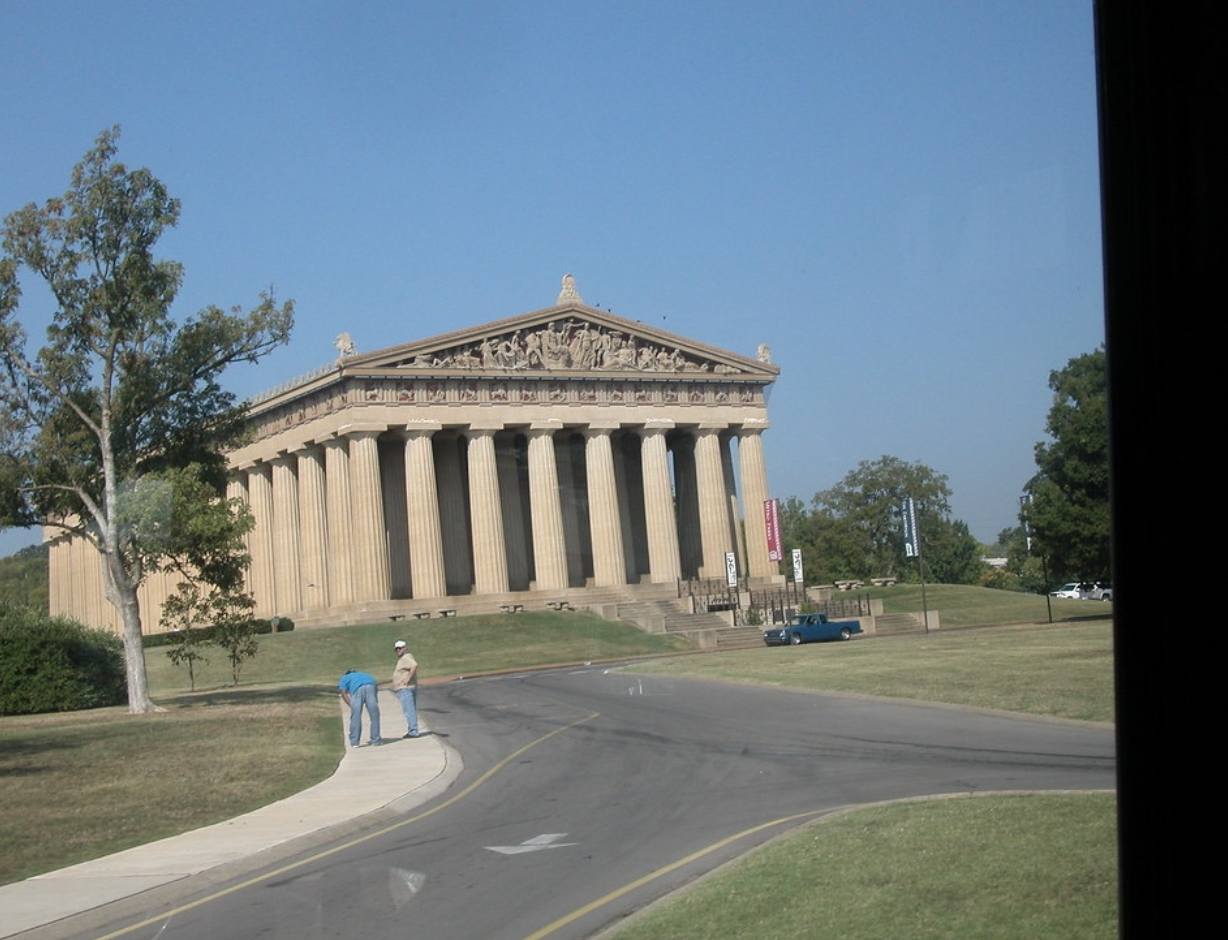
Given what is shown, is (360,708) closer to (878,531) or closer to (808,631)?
(808,631)

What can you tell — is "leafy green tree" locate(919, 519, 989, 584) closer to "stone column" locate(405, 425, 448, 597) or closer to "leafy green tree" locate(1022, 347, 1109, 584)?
"leafy green tree" locate(1022, 347, 1109, 584)

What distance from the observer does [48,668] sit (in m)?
35.2

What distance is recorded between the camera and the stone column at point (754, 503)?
83188mm

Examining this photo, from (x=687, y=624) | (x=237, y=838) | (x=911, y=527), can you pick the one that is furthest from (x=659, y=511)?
(x=237, y=838)

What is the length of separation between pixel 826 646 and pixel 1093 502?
10752 millimetres


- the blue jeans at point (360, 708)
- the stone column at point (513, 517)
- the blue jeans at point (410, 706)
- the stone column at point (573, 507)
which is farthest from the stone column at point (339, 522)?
the blue jeans at point (360, 708)

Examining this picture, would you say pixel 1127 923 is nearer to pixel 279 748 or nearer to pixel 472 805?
pixel 472 805

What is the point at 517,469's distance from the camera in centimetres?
8188

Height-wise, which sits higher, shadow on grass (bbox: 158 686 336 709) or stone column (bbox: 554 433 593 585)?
stone column (bbox: 554 433 593 585)

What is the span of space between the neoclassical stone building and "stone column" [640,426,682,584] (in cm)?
A: 9

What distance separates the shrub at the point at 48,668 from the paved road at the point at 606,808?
14.8m


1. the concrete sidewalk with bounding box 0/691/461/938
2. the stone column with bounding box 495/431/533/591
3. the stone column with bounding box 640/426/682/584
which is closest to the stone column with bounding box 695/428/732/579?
the stone column with bounding box 640/426/682/584

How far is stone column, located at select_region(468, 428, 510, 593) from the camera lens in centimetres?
7494

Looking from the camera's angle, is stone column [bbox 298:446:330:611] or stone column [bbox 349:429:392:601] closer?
stone column [bbox 349:429:392:601]
